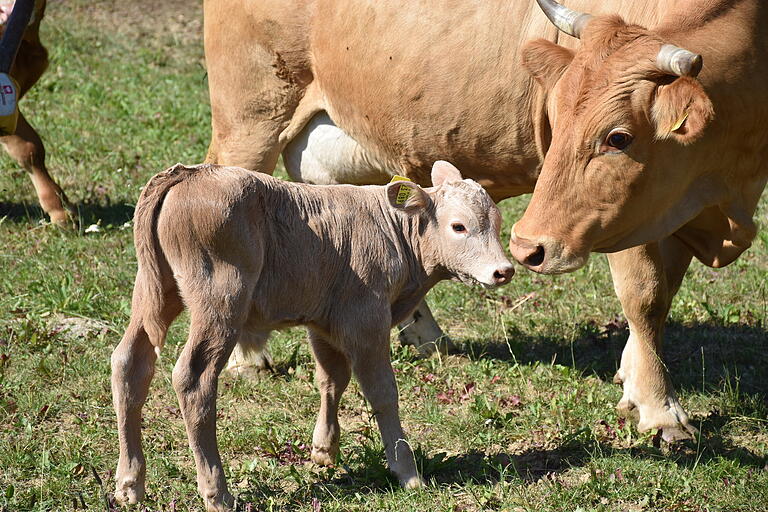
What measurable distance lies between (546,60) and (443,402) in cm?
193

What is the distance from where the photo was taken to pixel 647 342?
5.61 metres

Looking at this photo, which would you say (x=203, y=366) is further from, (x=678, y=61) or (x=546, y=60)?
(x=678, y=61)

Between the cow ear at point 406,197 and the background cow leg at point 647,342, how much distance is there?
1.58 meters

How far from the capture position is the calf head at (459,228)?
4.37 m

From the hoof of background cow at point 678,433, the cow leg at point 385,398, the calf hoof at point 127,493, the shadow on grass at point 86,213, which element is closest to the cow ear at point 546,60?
the cow leg at point 385,398

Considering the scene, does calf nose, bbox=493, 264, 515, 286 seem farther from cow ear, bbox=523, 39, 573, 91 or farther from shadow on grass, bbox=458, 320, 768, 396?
shadow on grass, bbox=458, 320, 768, 396

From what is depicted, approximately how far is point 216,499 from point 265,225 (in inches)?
44.8

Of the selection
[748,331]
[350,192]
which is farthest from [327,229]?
[748,331]

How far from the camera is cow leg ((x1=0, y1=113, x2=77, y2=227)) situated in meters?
8.05

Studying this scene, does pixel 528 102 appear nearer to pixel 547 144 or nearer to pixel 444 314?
pixel 547 144

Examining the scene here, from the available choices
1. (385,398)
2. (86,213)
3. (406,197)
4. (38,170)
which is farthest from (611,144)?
(38,170)

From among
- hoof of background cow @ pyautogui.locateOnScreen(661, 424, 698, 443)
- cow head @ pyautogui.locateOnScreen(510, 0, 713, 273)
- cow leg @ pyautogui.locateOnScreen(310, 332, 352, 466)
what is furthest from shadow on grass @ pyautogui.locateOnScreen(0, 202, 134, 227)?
hoof of background cow @ pyautogui.locateOnScreen(661, 424, 698, 443)

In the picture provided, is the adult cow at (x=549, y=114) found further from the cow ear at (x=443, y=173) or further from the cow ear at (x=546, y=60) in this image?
the cow ear at (x=443, y=173)

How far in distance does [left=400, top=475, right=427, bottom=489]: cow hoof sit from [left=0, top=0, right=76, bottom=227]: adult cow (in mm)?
4455
